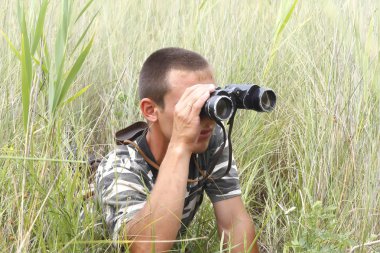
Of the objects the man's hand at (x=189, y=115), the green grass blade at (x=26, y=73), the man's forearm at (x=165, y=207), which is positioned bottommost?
the man's forearm at (x=165, y=207)

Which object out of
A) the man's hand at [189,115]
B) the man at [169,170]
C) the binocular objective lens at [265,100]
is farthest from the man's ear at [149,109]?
the binocular objective lens at [265,100]

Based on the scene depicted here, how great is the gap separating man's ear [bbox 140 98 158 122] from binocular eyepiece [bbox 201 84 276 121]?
0.87 feet

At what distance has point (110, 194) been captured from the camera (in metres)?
2.25

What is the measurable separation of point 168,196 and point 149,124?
1.12ft

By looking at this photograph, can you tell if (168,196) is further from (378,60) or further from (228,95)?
(378,60)

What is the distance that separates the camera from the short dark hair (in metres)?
2.40

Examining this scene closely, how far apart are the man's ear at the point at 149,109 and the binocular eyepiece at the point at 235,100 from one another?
10.4 inches

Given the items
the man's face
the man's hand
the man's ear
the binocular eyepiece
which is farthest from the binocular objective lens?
the man's ear

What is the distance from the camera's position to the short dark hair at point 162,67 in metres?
2.40

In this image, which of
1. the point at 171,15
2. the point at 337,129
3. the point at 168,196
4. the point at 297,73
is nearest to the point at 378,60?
the point at 337,129

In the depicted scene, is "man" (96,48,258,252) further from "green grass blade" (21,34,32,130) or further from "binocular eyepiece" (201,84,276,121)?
"green grass blade" (21,34,32,130)

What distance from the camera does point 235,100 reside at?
223cm

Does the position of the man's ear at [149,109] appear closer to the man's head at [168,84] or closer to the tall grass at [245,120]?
the man's head at [168,84]

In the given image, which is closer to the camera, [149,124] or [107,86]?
[149,124]
